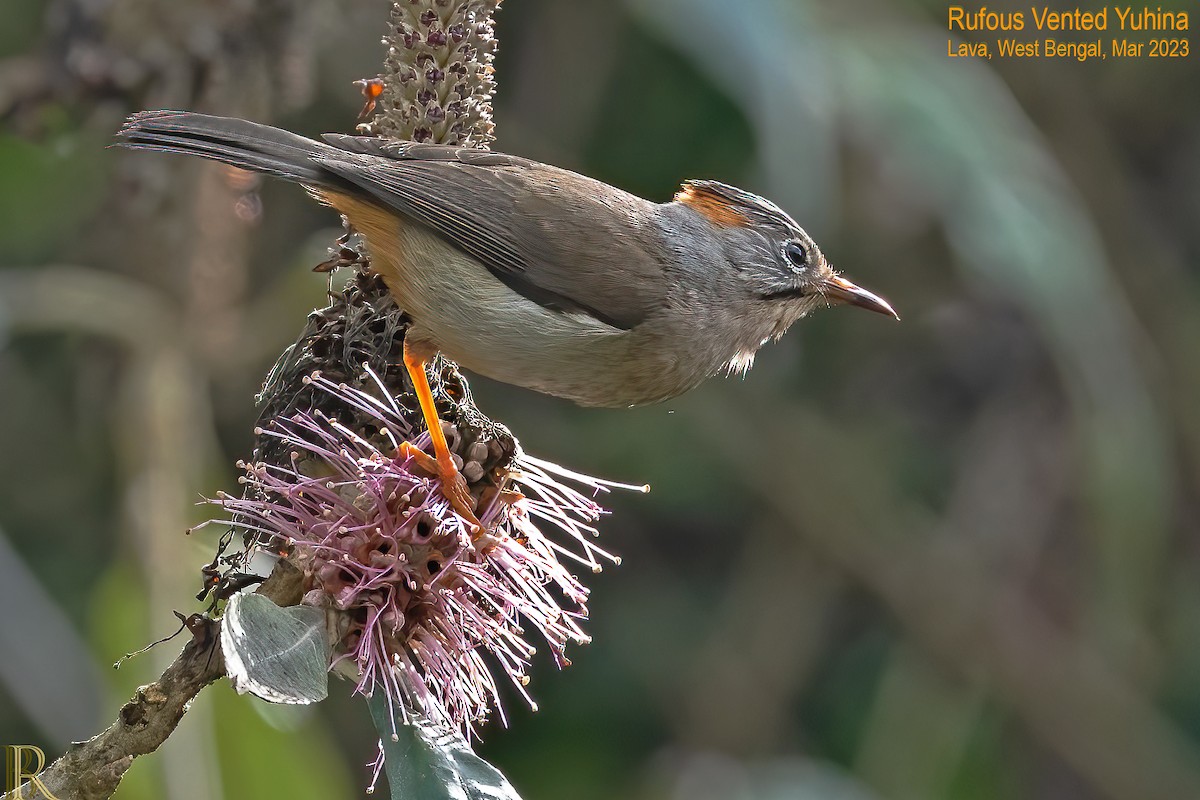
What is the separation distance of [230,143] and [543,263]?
840mm

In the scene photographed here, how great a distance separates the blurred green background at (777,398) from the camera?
14.7ft

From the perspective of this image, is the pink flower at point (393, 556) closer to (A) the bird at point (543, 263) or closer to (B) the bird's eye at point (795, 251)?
(A) the bird at point (543, 263)

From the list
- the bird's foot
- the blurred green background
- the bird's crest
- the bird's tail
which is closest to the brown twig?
the bird's foot

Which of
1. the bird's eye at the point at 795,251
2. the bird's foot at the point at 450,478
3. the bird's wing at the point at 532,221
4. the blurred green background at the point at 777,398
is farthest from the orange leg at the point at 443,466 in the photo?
the blurred green background at the point at 777,398

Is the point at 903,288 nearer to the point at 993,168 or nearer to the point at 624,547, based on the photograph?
the point at 993,168

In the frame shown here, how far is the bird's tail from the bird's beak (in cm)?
146

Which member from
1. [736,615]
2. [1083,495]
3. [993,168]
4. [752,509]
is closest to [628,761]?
[736,615]

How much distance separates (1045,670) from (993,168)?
2.69 meters

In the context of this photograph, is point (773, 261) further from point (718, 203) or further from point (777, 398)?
point (777, 398)

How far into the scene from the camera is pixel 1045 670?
6.77m

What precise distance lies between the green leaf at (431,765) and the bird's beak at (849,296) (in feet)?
5.96

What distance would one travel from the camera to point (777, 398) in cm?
673

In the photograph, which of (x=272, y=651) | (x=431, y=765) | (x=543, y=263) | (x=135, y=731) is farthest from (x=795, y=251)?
(x=135, y=731)
